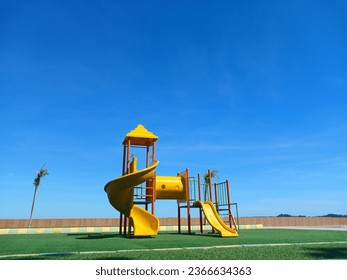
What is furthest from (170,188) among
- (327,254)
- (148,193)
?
(327,254)

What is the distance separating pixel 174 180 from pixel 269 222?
19.0m

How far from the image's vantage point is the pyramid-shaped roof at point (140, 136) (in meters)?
13.7

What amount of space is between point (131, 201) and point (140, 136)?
11.3 feet

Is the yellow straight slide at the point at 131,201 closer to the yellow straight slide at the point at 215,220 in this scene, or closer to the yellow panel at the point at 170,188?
the yellow panel at the point at 170,188

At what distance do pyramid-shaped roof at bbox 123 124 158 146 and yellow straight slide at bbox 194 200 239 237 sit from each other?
3.84 metres

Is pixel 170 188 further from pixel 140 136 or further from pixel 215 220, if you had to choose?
pixel 140 136

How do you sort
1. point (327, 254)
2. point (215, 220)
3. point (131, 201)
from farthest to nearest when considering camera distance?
point (215, 220) < point (131, 201) < point (327, 254)

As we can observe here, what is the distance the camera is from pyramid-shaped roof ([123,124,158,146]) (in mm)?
13703

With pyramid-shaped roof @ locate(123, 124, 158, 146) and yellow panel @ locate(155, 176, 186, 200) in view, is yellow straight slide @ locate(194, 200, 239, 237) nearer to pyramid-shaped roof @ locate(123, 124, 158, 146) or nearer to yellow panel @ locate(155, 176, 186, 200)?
yellow panel @ locate(155, 176, 186, 200)

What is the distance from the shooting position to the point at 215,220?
12625mm

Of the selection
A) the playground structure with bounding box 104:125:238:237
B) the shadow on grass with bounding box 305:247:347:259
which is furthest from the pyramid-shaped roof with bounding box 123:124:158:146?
the shadow on grass with bounding box 305:247:347:259
